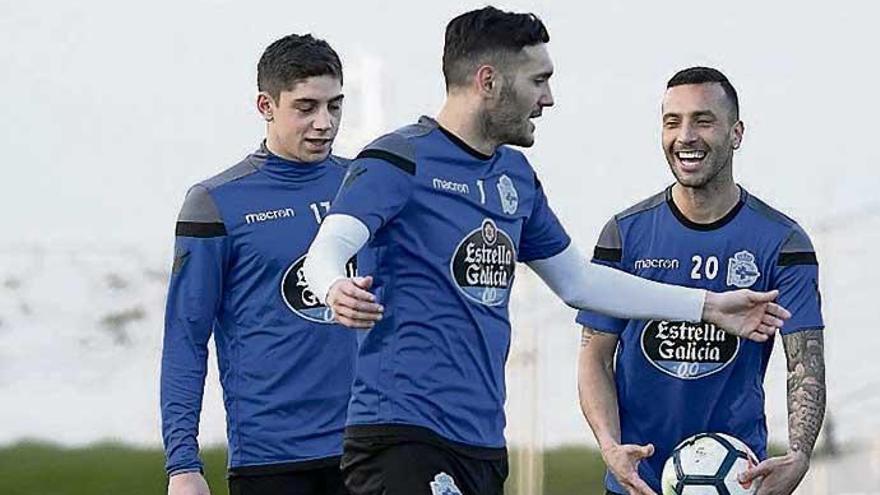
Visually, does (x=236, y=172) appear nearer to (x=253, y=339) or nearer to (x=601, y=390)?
(x=253, y=339)

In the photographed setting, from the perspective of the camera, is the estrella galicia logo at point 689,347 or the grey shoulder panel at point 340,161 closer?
the estrella galicia logo at point 689,347

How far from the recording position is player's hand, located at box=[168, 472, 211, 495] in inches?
271

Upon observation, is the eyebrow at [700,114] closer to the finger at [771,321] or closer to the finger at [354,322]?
the finger at [771,321]

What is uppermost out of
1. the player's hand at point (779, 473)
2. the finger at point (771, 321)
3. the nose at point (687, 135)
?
the nose at point (687, 135)

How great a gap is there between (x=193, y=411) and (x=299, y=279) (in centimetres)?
55

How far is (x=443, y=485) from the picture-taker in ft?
18.9

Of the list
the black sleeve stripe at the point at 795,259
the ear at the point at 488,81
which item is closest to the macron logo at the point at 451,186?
the ear at the point at 488,81

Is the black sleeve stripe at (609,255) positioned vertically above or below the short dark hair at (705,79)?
below

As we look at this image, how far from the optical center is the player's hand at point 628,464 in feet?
22.6

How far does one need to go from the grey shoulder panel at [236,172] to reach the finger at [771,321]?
72.7 inches

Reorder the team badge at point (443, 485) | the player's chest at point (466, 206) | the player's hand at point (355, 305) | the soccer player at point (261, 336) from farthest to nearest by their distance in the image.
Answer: the soccer player at point (261, 336) → the player's chest at point (466, 206) → the team badge at point (443, 485) → the player's hand at point (355, 305)

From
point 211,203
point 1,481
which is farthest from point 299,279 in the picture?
point 1,481

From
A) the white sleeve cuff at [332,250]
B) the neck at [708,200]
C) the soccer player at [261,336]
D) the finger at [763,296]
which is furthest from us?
the neck at [708,200]

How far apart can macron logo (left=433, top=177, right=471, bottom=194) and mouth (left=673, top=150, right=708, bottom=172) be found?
1.37 meters
